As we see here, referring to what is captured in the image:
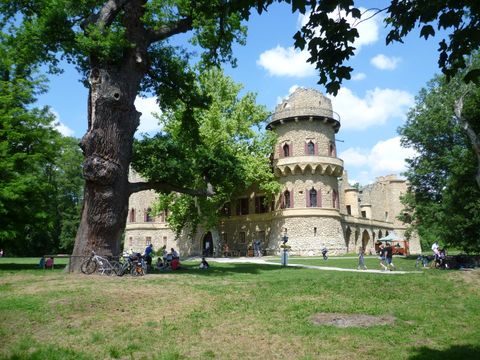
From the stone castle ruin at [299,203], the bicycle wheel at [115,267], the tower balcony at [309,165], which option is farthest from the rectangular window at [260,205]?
A: the bicycle wheel at [115,267]

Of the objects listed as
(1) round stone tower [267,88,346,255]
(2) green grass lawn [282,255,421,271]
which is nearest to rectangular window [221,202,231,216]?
(1) round stone tower [267,88,346,255]

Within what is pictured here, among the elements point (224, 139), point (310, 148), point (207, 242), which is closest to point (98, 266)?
point (224, 139)

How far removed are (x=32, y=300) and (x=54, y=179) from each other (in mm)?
51115

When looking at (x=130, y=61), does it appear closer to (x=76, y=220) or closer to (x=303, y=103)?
(x=303, y=103)

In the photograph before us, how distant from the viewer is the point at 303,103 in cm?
3962

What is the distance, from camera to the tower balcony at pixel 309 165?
38.1m

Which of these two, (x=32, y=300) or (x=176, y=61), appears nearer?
(x=32, y=300)

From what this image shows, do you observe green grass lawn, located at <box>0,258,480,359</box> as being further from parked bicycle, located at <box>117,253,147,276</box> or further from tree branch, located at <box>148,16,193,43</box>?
tree branch, located at <box>148,16,193,43</box>

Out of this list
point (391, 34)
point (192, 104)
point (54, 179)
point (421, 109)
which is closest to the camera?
point (391, 34)

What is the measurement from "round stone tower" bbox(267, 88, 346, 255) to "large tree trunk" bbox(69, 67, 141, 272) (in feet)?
79.4

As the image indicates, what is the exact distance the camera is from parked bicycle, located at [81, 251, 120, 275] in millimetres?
14867

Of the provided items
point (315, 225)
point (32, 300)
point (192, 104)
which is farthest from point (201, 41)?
point (315, 225)

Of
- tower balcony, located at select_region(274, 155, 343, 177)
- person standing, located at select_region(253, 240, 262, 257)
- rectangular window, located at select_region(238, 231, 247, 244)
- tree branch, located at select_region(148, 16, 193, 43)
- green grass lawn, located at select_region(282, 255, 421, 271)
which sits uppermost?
tree branch, located at select_region(148, 16, 193, 43)

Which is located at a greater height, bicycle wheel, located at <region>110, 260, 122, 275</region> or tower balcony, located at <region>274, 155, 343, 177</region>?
tower balcony, located at <region>274, 155, 343, 177</region>
